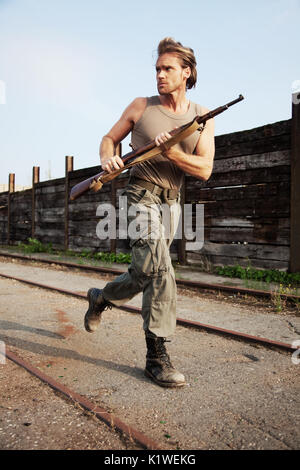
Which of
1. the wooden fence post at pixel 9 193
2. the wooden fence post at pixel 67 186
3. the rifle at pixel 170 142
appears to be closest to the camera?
the rifle at pixel 170 142

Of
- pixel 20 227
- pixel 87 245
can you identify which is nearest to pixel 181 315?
pixel 87 245

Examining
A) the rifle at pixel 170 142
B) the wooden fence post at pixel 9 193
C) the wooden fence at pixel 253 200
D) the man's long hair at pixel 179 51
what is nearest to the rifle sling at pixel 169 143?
the rifle at pixel 170 142

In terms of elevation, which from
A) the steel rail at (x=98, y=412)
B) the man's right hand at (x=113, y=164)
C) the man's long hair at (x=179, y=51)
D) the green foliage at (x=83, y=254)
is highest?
the man's long hair at (x=179, y=51)

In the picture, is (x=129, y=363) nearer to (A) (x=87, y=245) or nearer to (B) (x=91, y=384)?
(B) (x=91, y=384)

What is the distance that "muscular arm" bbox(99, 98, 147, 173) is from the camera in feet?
8.77

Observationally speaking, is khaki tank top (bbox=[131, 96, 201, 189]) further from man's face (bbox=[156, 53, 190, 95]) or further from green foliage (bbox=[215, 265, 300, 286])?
green foliage (bbox=[215, 265, 300, 286])

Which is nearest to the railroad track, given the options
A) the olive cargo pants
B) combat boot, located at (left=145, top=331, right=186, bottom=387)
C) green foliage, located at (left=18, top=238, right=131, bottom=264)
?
combat boot, located at (left=145, top=331, right=186, bottom=387)

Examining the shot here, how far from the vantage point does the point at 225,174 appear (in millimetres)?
7527

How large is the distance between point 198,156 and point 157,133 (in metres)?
0.31

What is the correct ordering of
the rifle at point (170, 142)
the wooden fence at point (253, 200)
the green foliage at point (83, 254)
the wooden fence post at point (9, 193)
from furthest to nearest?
the wooden fence post at point (9, 193)
the green foliage at point (83, 254)
the wooden fence at point (253, 200)
the rifle at point (170, 142)

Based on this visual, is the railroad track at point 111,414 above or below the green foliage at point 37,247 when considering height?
below

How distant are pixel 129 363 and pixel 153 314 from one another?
1.86 feet

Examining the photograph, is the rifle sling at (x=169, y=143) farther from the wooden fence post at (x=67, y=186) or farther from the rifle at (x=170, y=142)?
the wooden fence post at (x=67, y=186)

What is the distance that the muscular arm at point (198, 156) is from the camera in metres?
2.46
